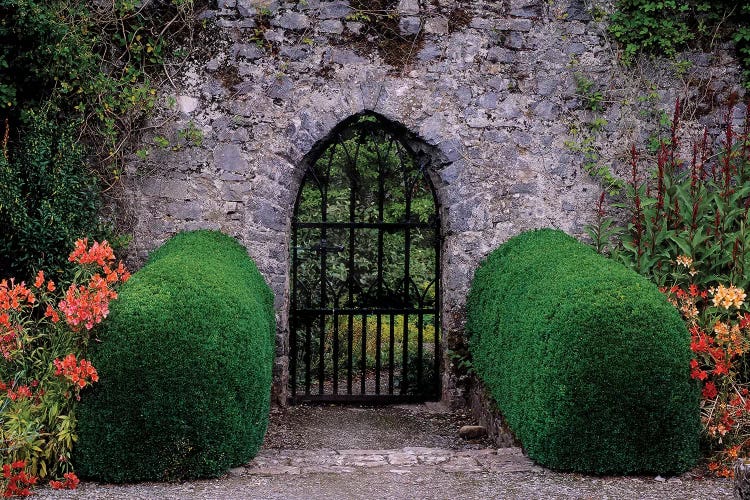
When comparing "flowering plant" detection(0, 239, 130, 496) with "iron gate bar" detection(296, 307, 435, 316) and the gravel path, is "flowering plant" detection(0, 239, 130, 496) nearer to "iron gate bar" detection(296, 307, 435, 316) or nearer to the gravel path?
the gravel path

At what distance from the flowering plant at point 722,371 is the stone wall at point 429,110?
1.89 m

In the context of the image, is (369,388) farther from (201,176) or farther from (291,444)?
(201,176)

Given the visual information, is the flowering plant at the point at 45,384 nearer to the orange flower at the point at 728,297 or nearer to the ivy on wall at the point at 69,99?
the ivy on wall at the point at 69,99

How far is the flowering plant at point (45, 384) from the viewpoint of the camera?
3.78 m

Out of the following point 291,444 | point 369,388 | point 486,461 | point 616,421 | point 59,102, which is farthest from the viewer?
point 369,388

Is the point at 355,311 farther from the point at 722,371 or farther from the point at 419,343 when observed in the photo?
the point at 722,371

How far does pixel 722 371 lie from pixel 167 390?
291 cm

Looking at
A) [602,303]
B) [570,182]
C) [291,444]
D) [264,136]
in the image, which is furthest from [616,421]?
[264,136]

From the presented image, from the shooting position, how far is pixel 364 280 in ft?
27.8

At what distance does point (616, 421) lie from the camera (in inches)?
157

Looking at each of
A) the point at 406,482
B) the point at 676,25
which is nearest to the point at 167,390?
the point at 406,482

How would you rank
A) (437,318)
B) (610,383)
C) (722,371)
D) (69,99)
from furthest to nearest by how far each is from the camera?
1. (437,318)
2. (69,99)
3. (722,371)
4. (610,383)

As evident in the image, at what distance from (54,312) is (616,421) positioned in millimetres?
2859

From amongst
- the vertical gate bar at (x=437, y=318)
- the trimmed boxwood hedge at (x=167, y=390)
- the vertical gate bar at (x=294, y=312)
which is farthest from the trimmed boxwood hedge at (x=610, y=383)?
the vertical gate bar at (x=294, y=312)
